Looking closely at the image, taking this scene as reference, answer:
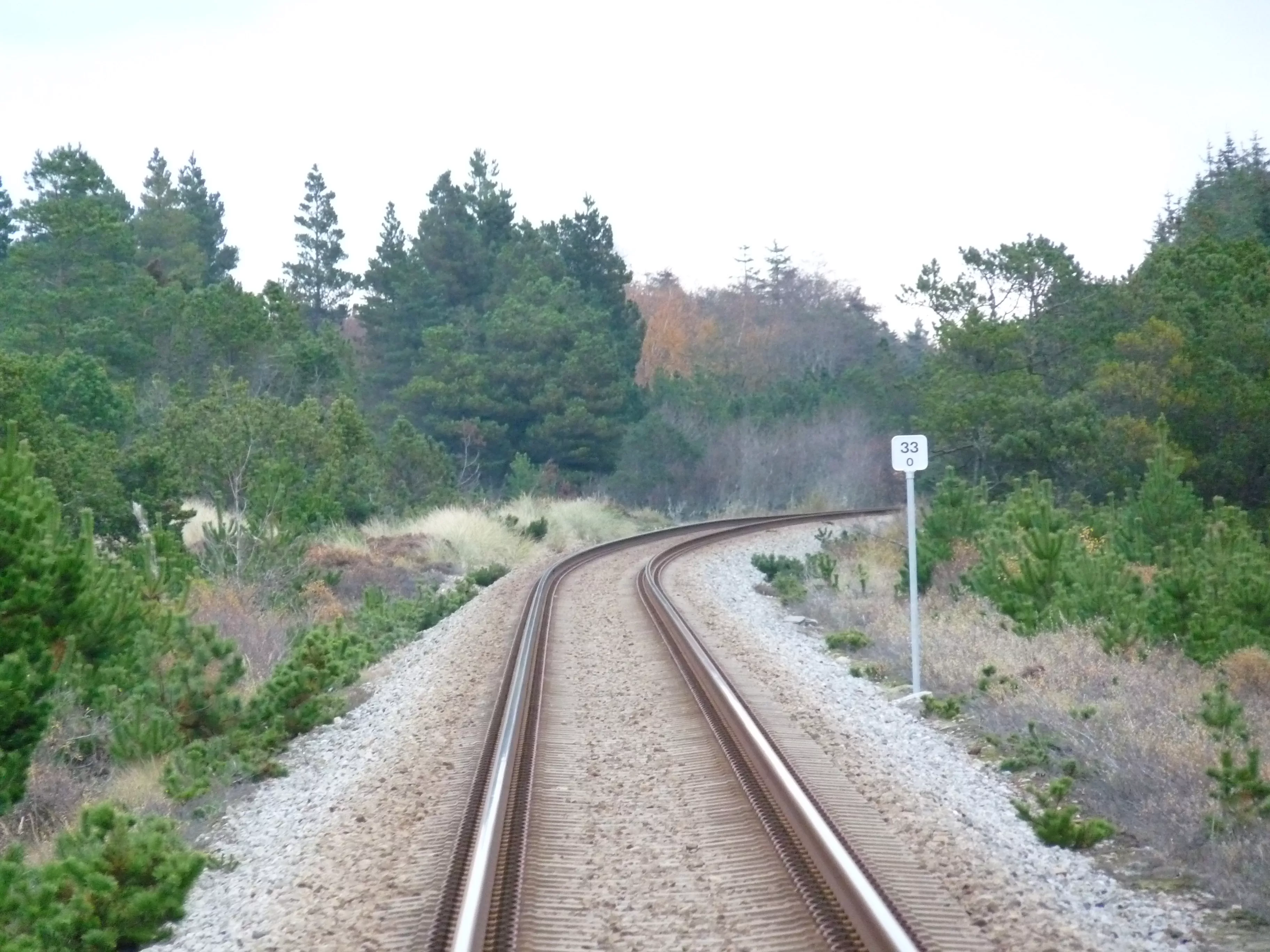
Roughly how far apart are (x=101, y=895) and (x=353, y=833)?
1.81 meters

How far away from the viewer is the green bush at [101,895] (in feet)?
25.6

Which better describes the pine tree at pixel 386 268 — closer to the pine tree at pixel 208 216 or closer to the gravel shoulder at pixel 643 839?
the pine tree at pixel 208 216

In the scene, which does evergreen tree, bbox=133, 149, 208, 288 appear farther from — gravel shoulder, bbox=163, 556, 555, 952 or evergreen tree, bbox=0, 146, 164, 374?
gravel shoulder, bbox=163, 556, 555, 952

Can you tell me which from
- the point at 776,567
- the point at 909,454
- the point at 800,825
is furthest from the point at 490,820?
the point at 776,567

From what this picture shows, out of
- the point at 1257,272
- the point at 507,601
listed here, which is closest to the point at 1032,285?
the point at 1257,272

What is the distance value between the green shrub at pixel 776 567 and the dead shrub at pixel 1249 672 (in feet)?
38.2

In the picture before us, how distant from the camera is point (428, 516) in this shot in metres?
38.6

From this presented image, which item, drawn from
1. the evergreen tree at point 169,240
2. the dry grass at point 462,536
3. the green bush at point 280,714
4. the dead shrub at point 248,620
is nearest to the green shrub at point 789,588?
the green bush at point 280,714

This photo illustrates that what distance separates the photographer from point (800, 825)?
27.6ft

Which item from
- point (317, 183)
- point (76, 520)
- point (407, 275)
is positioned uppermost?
point (317, 183)

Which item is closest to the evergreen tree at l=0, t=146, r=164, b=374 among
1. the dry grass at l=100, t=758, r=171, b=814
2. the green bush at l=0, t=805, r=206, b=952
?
the dry grass at l=100, t=758, r=171, b=814

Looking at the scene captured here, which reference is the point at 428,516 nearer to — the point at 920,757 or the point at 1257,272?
the point at 1257,272

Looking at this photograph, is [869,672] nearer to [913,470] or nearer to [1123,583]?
[913,470]

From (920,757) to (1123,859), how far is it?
2935mm
